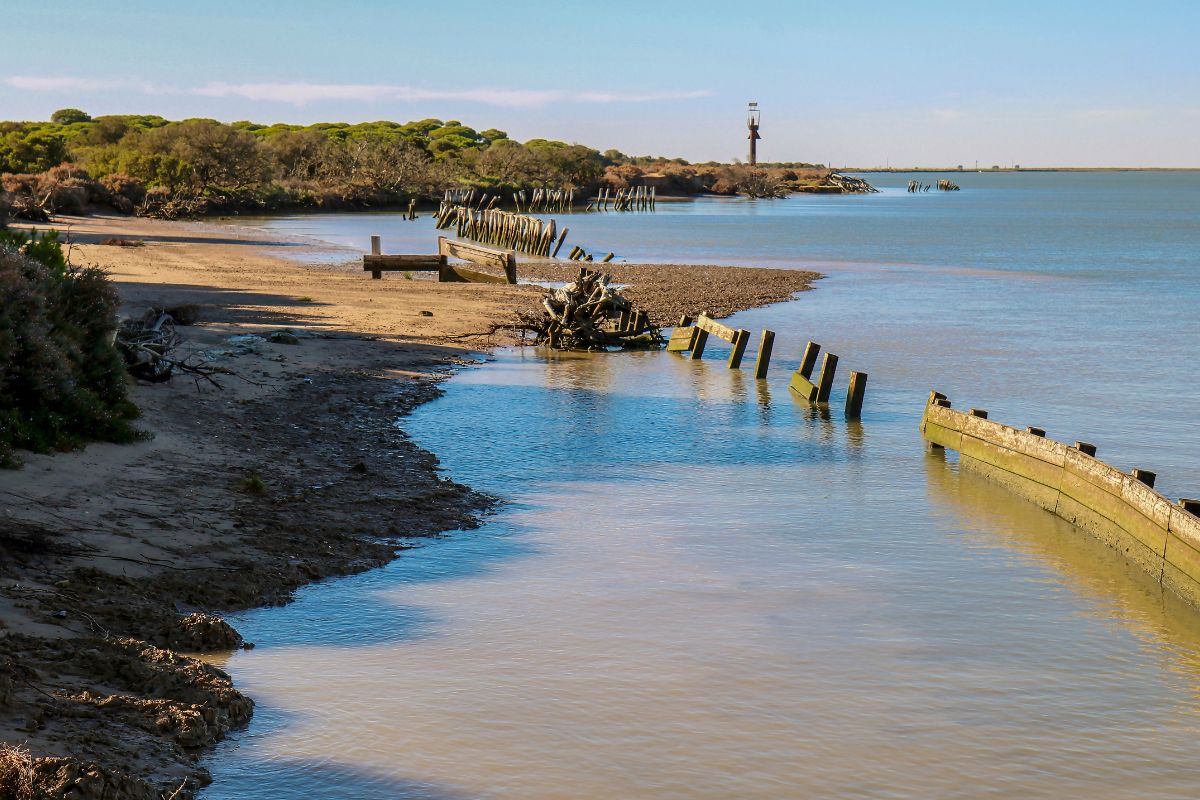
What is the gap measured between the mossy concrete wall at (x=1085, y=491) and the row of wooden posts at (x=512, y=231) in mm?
31592

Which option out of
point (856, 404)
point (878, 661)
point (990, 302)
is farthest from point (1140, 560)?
point (990, 302)

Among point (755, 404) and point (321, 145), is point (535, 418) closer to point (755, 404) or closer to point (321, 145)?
point (755, 404)

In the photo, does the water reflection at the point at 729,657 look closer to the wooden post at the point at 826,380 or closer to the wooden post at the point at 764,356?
the wooden post at the point at 826,380

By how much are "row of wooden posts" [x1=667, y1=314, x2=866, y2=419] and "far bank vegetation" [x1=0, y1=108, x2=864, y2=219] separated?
84.8ft

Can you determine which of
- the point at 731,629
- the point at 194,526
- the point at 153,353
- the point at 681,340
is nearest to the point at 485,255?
the point at 681,340

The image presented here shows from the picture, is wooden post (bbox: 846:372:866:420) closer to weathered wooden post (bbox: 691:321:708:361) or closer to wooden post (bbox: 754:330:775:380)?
wooden post (bbox: 754:330:775:380)

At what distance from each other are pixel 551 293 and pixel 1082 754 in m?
18.4

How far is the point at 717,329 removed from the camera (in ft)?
73.6

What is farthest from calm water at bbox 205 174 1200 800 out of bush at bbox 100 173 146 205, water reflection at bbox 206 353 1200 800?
bush at bbox 100 173 146 205

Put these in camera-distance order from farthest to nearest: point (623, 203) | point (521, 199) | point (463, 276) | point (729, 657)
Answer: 1. point (623, 203)
2. point (521, 199)
3. point (463, 276)
4. point (729, 657)

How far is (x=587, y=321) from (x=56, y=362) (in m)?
13.1

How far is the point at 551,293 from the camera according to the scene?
974 inches

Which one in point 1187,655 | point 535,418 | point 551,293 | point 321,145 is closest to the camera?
point 1187,655

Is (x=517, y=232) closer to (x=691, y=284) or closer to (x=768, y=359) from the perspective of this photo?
(x=691, y=284)
